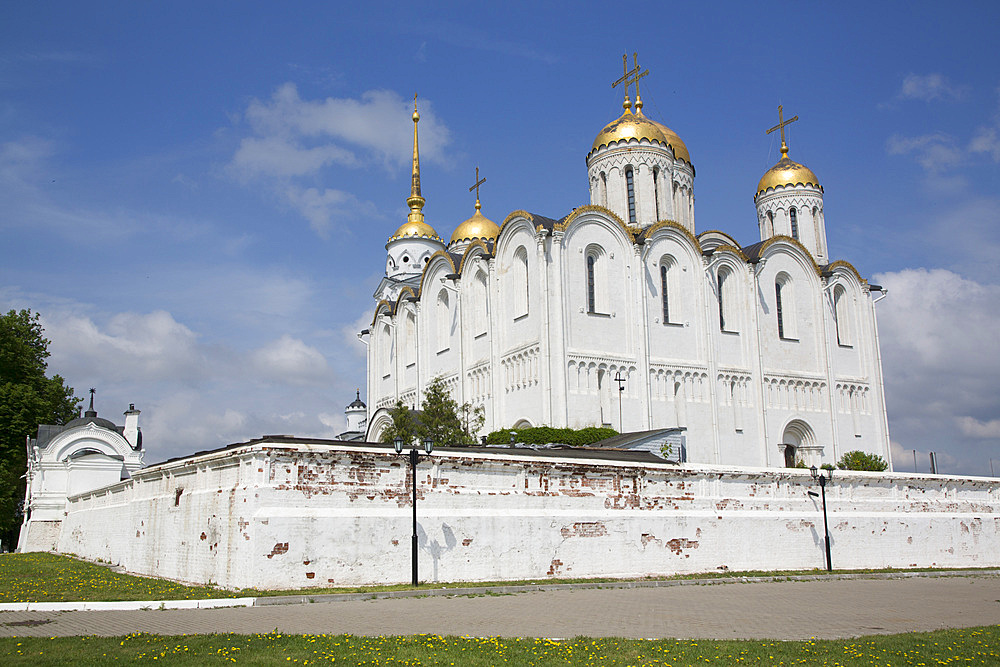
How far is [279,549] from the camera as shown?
16922 millimetres

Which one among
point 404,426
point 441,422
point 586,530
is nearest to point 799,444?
point 441,422

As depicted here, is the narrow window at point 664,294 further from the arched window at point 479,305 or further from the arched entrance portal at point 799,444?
the arched entrance portal at point 799,444

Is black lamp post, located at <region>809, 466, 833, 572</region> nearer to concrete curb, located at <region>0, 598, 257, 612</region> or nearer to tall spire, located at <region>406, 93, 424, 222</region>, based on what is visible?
concrete curb, located at <region>0, 598, 257, 612</region>

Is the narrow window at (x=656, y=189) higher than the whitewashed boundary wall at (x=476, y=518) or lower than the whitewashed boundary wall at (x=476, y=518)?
higher

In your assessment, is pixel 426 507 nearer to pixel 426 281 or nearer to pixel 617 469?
pixel 617 469

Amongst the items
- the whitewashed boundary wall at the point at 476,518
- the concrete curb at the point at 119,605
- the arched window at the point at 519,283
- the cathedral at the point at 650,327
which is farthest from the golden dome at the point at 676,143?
the concrete curb at the point at 119,605

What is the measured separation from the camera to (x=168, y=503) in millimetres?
20656

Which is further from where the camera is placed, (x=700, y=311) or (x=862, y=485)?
(x=700, y=311)

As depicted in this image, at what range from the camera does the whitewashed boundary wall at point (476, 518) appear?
1727cm

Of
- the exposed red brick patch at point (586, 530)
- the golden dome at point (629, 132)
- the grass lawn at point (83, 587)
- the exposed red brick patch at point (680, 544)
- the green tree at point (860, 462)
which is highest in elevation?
the golden dome at point (629, 132)

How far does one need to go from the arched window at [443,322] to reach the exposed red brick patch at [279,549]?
3042cm

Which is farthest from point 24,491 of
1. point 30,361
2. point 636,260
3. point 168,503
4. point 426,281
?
point 636,260

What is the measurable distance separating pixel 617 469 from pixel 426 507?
5.20 metres

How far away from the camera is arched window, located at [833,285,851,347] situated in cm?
4888
